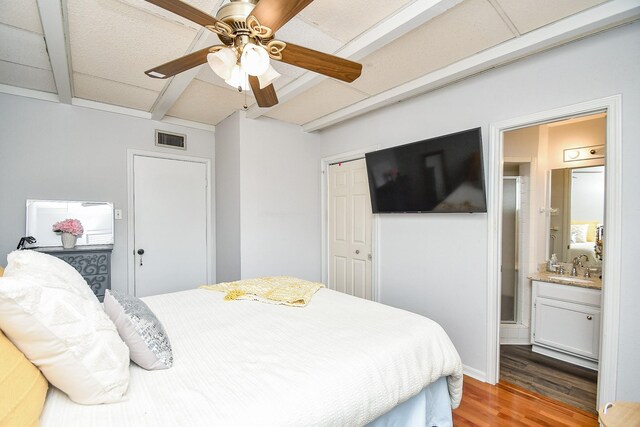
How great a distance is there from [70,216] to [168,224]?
0.92 meters

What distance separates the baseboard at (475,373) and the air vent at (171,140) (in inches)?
151

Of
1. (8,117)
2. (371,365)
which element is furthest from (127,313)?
(8,117)

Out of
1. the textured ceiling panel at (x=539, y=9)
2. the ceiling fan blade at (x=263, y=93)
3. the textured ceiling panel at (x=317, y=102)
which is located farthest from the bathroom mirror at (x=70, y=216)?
the textured ceiling panel at (x=539, y=9)

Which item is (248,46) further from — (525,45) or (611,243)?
(611,243)

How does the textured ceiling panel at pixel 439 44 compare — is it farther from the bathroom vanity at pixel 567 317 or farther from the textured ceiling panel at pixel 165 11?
the bathroom vanity at pixel 567 317

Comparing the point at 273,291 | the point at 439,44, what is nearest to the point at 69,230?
the point at 273,291

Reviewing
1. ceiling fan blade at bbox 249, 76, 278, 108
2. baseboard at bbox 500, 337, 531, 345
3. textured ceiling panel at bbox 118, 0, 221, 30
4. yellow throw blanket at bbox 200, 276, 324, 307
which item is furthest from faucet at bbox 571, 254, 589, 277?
textured ceiling panel at bbox 118, 0, 221, 30

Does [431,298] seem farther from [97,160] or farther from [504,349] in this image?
[97,160]

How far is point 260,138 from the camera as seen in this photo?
3.58 metres

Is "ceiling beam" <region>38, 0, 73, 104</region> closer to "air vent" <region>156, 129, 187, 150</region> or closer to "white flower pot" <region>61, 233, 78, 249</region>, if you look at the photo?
"air vent" <region>156, 129, 187, 150</region>

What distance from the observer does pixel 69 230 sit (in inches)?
110

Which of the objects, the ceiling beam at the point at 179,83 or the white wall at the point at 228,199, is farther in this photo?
the white wall at the point at 228,199

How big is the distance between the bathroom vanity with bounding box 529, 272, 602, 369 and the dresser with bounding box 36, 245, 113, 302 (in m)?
4.18

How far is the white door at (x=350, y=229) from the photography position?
140 inches
